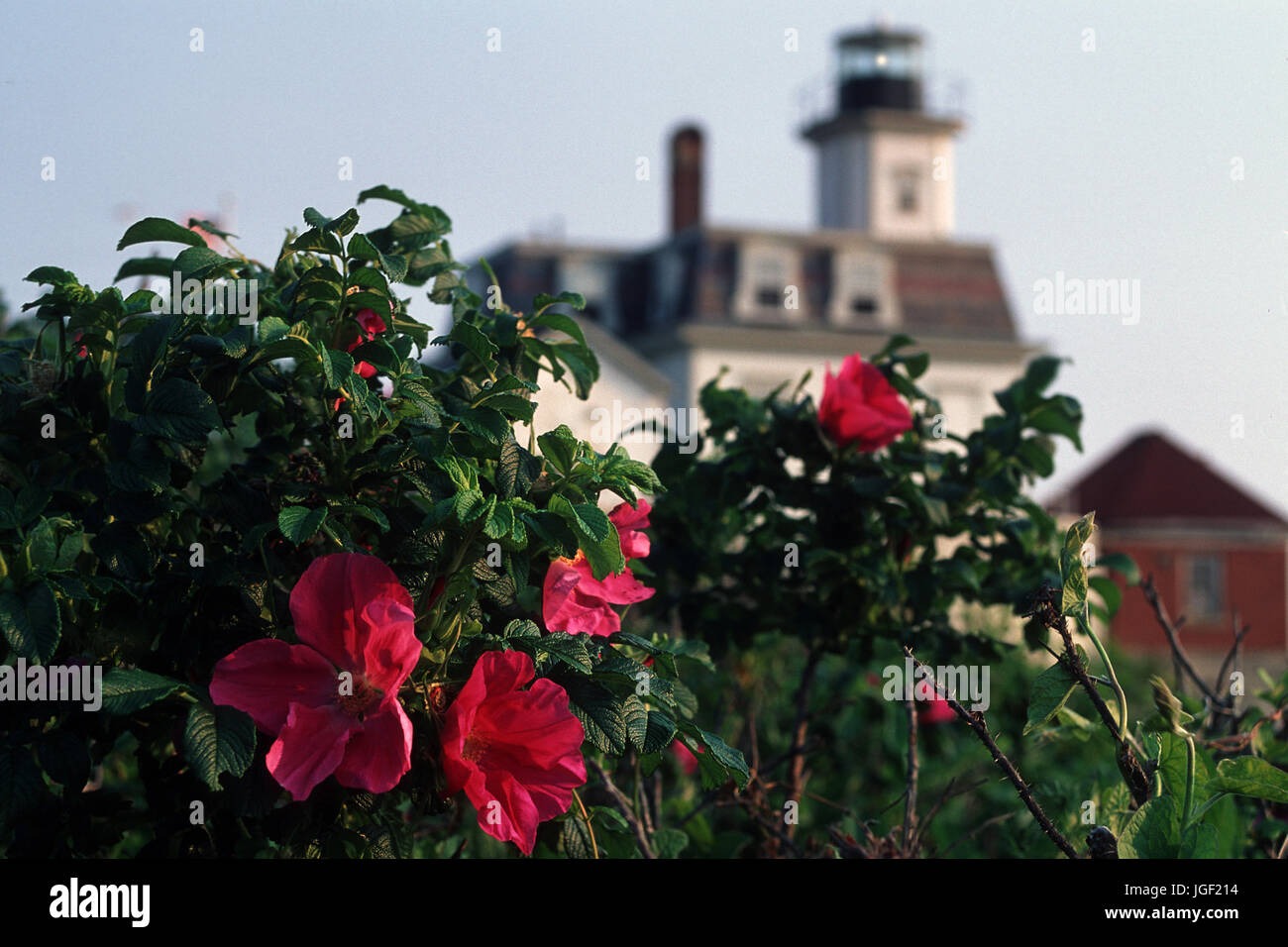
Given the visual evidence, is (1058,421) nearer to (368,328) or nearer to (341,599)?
(368,328)

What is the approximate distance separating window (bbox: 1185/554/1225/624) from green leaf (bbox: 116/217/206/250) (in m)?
30.6

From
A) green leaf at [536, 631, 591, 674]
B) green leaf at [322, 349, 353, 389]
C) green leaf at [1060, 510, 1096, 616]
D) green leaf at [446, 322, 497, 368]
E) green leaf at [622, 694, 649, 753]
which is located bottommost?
green leaf at [622, 694, 649, 753]

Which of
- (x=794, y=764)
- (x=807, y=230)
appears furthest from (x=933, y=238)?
(x=794, y=764)

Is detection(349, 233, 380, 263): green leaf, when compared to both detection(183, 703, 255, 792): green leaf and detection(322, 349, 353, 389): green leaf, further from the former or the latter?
detection(183, 703, 255, 792): green leaf

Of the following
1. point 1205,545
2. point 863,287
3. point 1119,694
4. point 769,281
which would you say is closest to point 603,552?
point 1119,694

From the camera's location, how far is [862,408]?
7.18ft

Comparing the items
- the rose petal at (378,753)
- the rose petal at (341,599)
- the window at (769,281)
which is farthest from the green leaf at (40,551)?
the window at (769,281)

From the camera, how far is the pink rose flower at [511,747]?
4.53 feet

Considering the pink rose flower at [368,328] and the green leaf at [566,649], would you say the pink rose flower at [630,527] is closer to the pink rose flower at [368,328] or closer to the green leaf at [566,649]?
the green leaf at [566,649]

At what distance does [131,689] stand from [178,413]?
1.00 feet

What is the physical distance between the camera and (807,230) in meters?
29.0

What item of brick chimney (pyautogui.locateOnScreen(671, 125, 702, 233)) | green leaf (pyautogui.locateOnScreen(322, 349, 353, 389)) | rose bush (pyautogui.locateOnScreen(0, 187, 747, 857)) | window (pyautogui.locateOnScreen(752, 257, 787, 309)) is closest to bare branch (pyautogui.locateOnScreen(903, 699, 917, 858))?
rose bush (pyautogui.locateOnScreen(0, 187, 747, 857))

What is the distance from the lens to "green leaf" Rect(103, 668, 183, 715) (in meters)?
1.29
